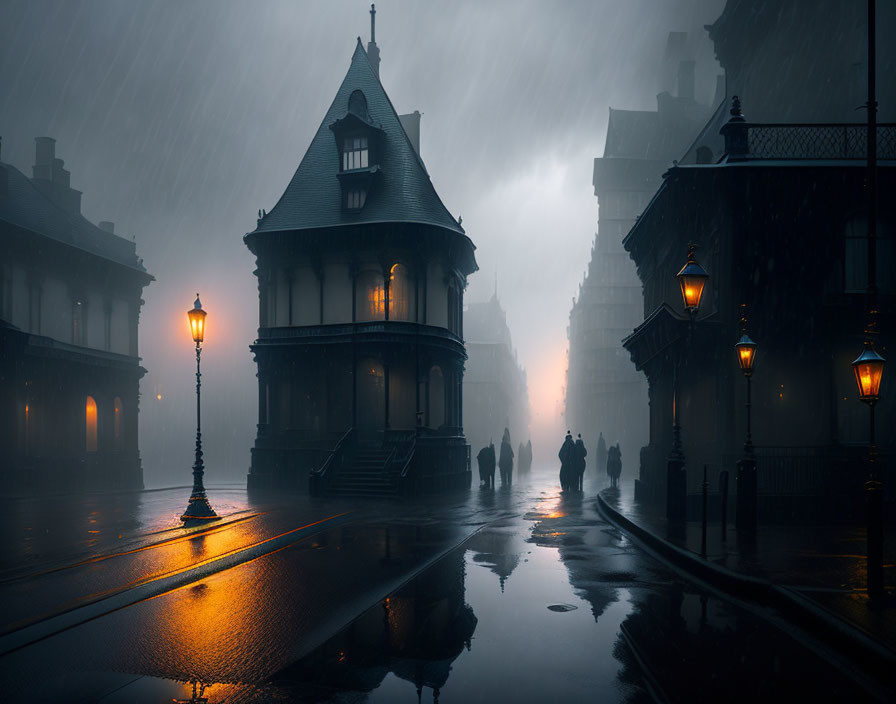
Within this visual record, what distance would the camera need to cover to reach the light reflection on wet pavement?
5434 millimetres

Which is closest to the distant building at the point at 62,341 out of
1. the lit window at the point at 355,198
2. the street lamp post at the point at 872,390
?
the lit window at the point at 355,198

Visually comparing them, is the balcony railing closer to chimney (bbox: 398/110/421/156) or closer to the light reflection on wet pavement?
the light reflection on wet pavement

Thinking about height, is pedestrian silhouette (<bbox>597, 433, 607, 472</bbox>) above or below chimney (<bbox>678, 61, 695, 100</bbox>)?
below

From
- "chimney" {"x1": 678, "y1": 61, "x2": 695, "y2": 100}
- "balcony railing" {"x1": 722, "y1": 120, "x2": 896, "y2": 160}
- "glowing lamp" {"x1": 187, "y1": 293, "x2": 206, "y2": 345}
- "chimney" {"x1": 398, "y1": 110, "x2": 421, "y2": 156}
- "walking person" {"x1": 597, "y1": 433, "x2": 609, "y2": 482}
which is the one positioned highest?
"chimney" {"x1": 678, "y1": 61, "x2": 695, "y2": 100}

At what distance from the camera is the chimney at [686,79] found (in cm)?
6316

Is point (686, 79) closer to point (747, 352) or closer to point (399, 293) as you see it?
point (399, 293)

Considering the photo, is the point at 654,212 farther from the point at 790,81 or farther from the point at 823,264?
the point at 790,81

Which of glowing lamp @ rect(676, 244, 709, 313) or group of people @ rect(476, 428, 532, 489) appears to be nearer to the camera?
glowing lamp @ rect(676, 244, 709, 313)

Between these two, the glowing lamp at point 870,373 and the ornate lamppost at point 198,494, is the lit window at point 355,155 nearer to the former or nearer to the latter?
the ornate lamppost at point 198,494

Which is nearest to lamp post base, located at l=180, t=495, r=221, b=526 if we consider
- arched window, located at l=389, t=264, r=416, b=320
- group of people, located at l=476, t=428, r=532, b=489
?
arched window, located at l=389, t=264, r=416, b=320

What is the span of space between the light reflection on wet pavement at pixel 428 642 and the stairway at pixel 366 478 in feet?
44.9

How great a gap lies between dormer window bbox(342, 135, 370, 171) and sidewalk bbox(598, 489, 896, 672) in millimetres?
20451

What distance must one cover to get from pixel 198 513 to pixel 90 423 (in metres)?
19.8

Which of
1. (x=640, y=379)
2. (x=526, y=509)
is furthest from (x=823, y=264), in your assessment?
(x=640, y=379)
